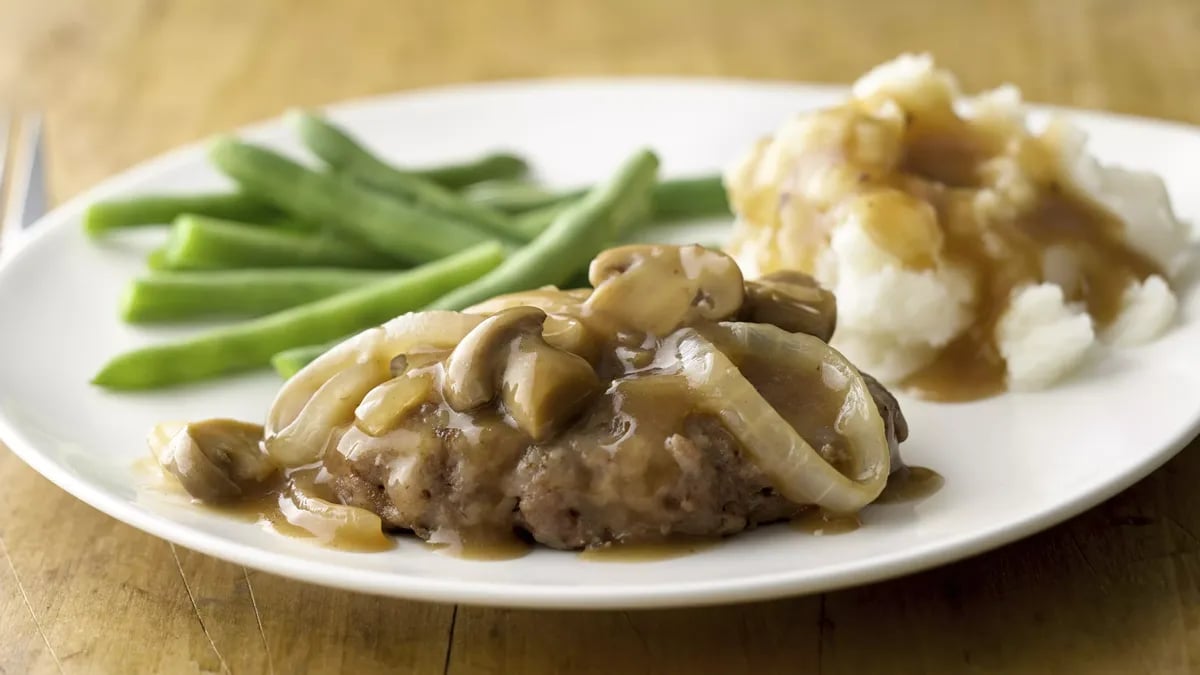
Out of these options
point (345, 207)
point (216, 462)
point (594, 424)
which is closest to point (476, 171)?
point (345, 207)

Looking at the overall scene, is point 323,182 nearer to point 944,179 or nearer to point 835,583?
point 944,179

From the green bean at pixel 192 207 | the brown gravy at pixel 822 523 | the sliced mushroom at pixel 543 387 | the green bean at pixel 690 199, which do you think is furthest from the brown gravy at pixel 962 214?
the green bean at pixel 192 207

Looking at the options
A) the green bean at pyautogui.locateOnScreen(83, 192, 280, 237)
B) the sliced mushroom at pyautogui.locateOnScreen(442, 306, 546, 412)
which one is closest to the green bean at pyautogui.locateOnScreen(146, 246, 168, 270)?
the green bean at pyautogui.locateOnScreen(83, 192, 280, 237)

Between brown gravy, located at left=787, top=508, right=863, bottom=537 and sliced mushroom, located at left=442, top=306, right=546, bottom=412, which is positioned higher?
sliced mushroom, located at left=442, top=306, right=546, bottom=412

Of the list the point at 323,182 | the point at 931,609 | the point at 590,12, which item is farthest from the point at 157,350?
the point at 590,12

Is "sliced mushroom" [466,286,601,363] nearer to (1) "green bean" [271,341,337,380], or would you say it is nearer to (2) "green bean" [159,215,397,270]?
(1) "green bean" [271,341,337,380]

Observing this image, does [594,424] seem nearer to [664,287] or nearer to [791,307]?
[664,287]
